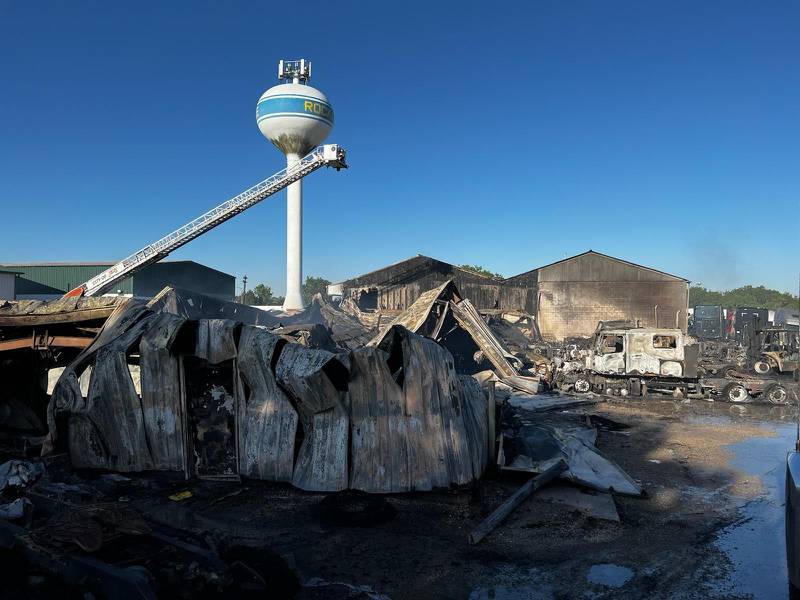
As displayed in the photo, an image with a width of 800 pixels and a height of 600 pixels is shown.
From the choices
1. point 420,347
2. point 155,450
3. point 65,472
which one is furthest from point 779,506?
point 65,472

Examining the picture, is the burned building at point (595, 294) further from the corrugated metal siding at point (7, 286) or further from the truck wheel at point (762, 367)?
the corrugated metal siding at point (7, 286)

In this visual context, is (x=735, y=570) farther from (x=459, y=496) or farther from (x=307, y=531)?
Result: (x=307, y=531)

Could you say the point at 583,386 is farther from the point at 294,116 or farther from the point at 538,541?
the point at 294,116

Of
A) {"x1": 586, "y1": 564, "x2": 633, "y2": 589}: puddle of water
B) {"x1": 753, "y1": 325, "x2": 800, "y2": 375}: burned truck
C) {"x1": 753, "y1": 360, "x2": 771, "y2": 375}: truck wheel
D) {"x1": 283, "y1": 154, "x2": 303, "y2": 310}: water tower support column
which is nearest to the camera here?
{"x1": 586, "y1": 564, "x2": 633, "y2": 589}: puddle of water

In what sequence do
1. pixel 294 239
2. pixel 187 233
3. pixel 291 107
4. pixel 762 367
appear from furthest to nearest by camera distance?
pixel 294 239 → pixel 291 107 → pixel 187 233 → pixel 762 367

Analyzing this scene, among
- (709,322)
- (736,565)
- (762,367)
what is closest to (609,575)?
(736,565)

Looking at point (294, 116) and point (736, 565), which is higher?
point (294, 116)

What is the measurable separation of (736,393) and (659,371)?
8.06 feet

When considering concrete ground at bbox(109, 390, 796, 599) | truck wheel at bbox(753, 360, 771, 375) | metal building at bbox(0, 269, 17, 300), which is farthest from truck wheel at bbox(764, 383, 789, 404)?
metal building at bbox(0, 269, 17, 300)

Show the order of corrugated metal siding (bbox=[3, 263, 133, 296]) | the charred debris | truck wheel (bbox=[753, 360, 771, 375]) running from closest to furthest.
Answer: the charred debris → truck wheel (bbox=[753, 360, 771, 375]) → corrugated metal siding (bbox=[3, 263, 133, 296])

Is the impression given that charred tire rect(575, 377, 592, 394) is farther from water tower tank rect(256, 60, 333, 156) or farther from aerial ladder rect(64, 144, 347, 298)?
water tower tank rect(256, 60, 333, 156)

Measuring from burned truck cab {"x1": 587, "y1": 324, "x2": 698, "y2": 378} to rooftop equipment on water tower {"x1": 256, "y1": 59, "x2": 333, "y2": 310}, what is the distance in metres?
27.5

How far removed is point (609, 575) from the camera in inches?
223

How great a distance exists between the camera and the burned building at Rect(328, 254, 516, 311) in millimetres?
34375
